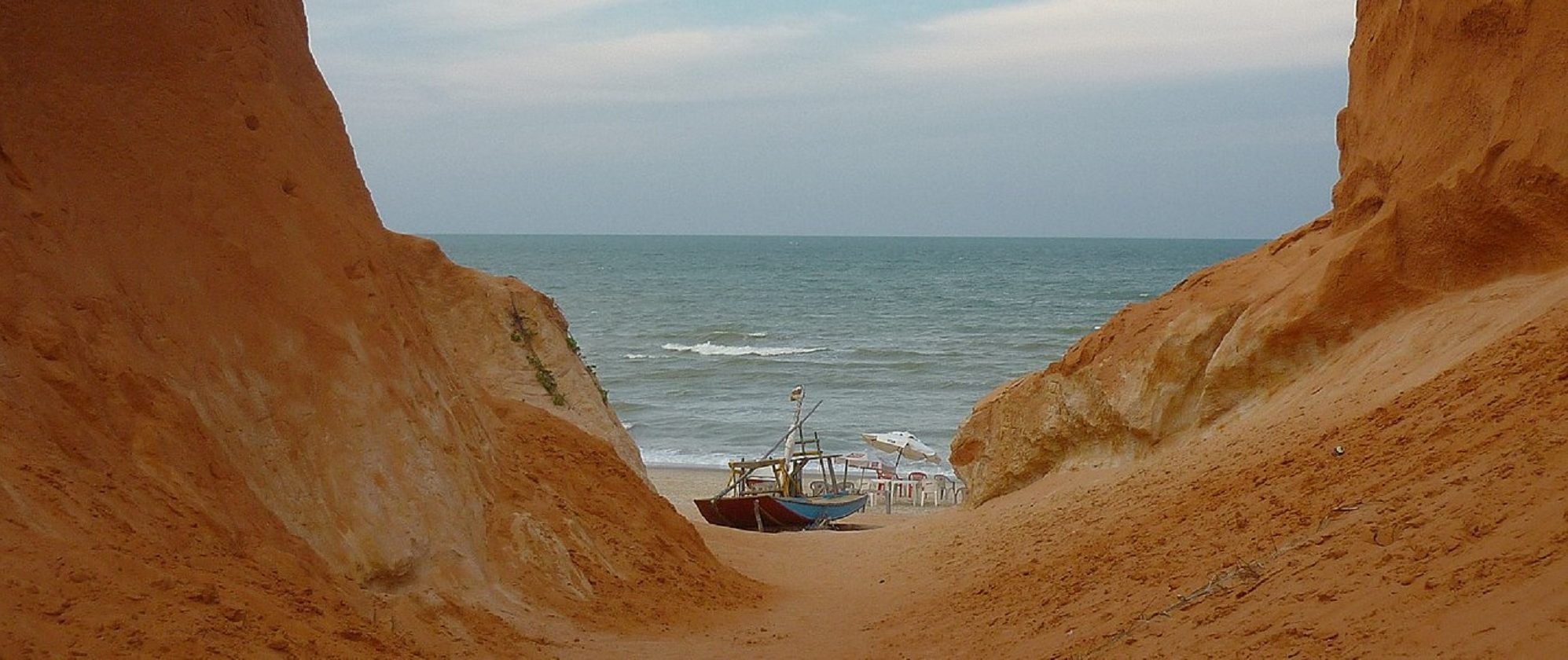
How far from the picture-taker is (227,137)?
412 inches

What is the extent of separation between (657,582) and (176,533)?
6.10 meters

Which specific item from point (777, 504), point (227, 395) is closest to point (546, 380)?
point (227, 395)

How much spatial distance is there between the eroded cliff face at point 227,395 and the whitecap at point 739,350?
48.6 m

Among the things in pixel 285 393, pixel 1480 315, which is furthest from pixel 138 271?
pixel 1480 315

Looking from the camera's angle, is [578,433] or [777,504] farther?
[777,504]

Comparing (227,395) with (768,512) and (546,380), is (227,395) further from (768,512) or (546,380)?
(768,512)

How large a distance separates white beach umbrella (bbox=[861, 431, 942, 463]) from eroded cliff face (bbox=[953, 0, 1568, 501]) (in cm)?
1679

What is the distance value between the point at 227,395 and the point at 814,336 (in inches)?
2463

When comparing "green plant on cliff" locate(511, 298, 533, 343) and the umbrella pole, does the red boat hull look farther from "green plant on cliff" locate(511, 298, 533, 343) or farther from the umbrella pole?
"green plant on cliff" locate(511, 298, 533, 343)

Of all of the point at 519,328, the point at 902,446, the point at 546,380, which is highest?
the point at 519,328

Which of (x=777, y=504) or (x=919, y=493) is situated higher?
(x=777, y=504)

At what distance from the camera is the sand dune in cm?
705

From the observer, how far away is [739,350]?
212ft

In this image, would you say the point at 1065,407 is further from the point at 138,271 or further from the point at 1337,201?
the point at 138,271
